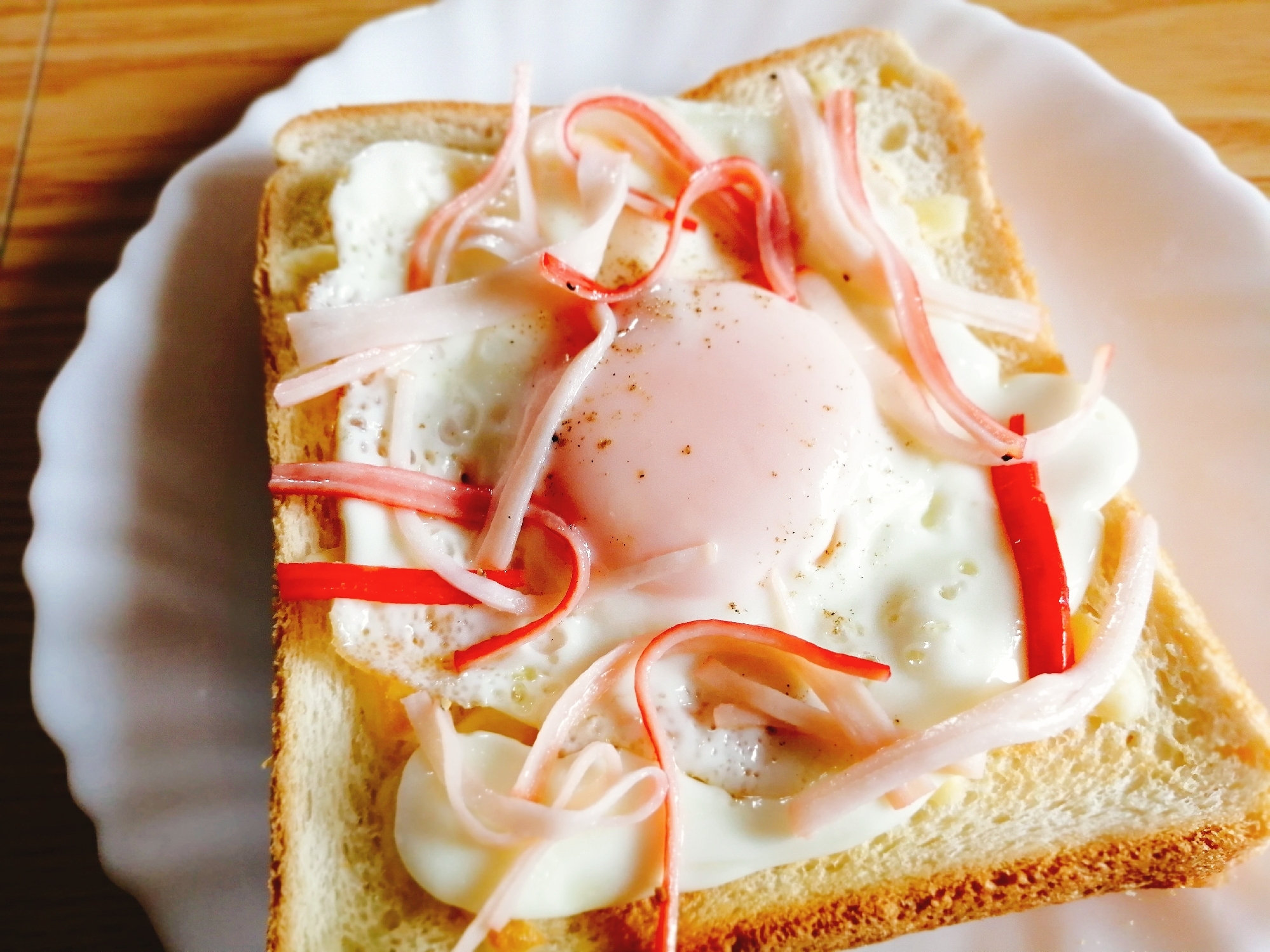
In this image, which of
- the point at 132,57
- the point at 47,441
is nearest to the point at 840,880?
the point at 47,441

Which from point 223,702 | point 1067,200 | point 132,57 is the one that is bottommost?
point 223,702

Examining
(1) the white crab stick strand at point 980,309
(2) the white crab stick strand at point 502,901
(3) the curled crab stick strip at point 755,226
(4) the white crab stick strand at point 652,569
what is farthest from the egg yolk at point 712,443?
(2) the white crab stick strand at point 502,901

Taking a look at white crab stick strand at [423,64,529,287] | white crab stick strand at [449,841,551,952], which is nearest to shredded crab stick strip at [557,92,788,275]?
white crab stick strand at [423,64,529,287]

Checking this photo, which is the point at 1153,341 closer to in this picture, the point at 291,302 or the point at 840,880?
the point at 840,880

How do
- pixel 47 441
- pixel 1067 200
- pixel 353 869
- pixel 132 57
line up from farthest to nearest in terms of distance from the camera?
1. pixel 132 57
2. pixel 1067 200
3. pixel 47 441
4. pixel 353 869

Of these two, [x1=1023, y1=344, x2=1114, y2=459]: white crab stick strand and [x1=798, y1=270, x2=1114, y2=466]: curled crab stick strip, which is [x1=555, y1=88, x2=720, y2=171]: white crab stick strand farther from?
[x1=1023, y1=344, x2=1114, y2=459]: white crab stick strand
